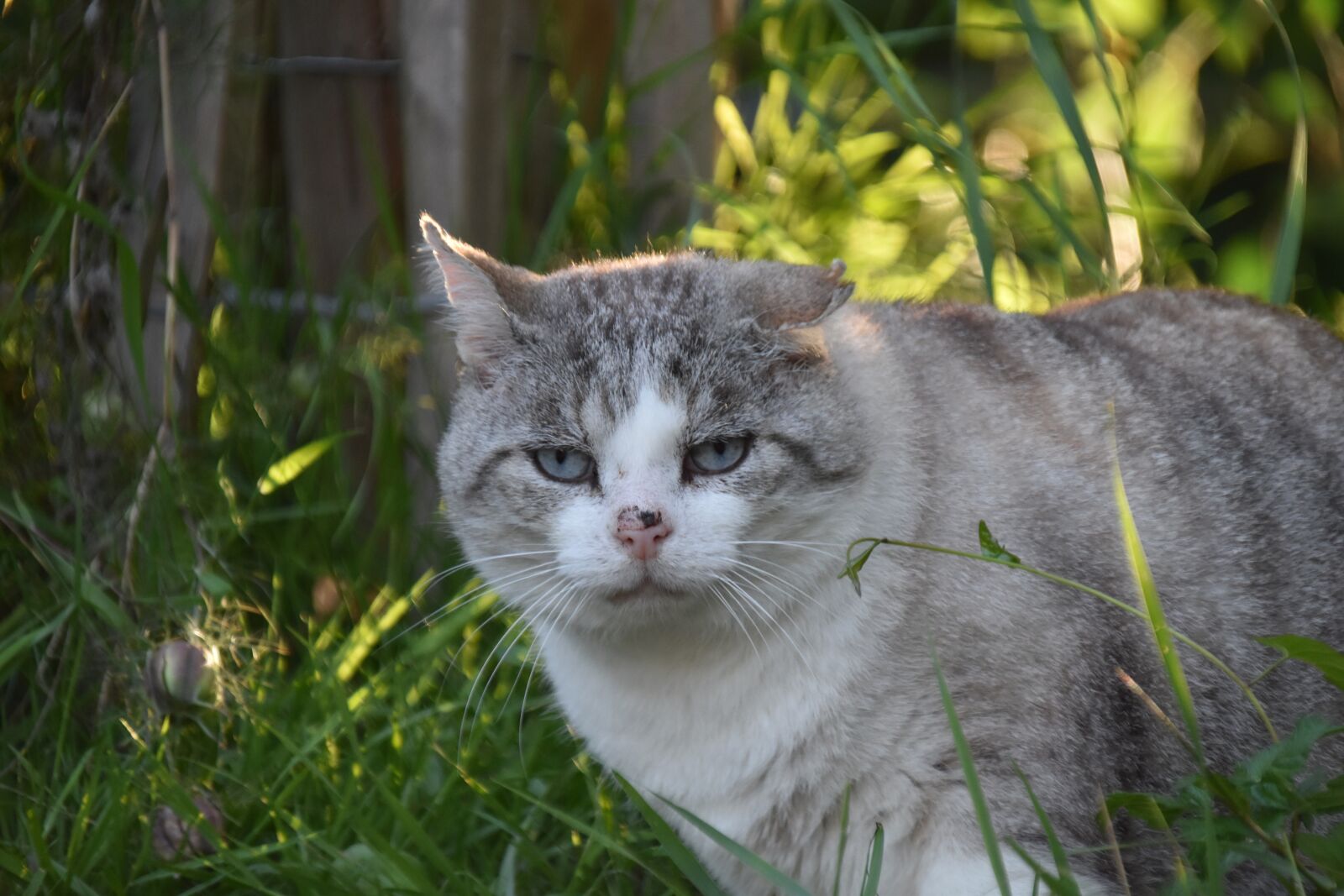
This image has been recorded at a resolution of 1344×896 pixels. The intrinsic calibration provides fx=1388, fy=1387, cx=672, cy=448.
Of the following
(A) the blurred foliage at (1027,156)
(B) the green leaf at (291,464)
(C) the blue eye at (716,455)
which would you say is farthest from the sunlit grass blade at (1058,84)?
(B) the green leaf at (291,464)

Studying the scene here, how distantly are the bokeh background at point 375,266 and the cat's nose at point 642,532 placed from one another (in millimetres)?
429

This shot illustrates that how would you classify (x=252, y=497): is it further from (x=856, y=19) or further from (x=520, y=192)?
(x=856, y=19)

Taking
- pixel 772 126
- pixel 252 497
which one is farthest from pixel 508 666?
pixel 772 126

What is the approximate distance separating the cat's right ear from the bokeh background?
16.2 inches

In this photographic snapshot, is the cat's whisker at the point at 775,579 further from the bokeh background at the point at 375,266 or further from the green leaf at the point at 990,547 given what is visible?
the bokeh background at the point at 375,266

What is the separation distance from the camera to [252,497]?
9.32ft

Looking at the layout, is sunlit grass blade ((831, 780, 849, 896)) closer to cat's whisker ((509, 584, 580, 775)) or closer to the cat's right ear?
cat's whisker ((509, 584, 580, 775))

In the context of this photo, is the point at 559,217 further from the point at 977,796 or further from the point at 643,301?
the point at 977,796

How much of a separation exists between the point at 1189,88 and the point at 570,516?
2752mm

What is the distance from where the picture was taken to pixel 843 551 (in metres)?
2.05

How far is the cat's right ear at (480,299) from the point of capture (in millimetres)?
2174

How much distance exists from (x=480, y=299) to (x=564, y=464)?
32cm

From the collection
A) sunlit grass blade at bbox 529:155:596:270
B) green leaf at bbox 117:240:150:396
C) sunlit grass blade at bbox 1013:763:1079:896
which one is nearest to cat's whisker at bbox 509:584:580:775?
sunlit grass blade at bbox 1013:763:1079:896

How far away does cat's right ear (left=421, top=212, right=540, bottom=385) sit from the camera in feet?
7.13
